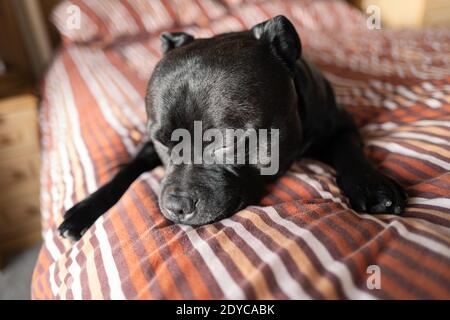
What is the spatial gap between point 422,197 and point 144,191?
26.5 inches

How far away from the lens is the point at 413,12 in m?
3.25

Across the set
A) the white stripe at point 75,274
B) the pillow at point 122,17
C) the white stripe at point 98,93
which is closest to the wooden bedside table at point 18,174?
the white stripe at point 98,93

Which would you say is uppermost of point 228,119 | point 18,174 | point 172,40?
point 172,40

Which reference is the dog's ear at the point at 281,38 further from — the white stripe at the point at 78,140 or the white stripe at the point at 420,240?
the white stripe at the point at 78,140

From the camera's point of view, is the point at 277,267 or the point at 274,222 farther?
the point at 274,222

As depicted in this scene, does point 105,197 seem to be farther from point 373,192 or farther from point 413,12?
point 413,12

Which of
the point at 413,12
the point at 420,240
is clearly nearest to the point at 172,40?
the point at 420,240

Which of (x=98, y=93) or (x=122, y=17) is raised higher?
(x=122, y=17)

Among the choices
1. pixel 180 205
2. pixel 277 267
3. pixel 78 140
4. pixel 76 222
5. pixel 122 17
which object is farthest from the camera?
pixel 122 17

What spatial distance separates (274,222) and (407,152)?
517 millimetres

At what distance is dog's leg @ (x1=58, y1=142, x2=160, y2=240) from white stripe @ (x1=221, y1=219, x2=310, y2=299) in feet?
1.46

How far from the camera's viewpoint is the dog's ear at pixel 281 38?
0.99 metres

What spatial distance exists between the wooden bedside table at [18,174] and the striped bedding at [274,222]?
187 millimetres

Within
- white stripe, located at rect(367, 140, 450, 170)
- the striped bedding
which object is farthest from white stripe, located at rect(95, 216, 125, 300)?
white stripe, located at rect(367, 140, 450, 170)
